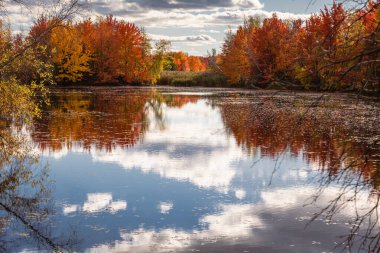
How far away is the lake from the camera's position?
7.32 meters

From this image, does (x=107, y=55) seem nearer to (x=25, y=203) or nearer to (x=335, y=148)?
(x=335, y=148)

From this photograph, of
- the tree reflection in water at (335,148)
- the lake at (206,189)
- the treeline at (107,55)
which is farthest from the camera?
the treeline at (107,55)

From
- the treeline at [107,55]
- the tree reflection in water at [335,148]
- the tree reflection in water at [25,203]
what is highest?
the treeline at [107,55]

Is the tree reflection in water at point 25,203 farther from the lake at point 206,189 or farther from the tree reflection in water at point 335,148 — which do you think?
the tree reflection in water at point 335,148

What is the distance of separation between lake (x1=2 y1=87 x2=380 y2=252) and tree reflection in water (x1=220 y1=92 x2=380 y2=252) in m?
0.04

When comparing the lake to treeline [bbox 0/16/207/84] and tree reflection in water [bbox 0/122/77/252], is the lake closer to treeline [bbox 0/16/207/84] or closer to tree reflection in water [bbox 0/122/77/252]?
tree reflection in water [bbox 0/122/77/252]

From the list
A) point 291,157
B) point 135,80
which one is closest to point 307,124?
point 291,157

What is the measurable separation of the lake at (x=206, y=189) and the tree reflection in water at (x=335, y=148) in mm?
45

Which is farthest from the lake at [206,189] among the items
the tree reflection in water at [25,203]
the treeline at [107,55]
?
the treeline at [107,55]

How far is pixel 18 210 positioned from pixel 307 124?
16.0 metres

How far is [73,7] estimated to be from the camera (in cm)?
1399

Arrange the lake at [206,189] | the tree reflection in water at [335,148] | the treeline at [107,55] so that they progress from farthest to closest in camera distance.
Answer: the treeline at [107,55] → the tree reflection in water at [335,148] → the lake at [206,189]

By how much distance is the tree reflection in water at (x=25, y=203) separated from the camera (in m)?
7.38

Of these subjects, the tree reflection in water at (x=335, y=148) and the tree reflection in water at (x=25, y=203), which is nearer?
the tree reflection in water at (x=25, y=203)
